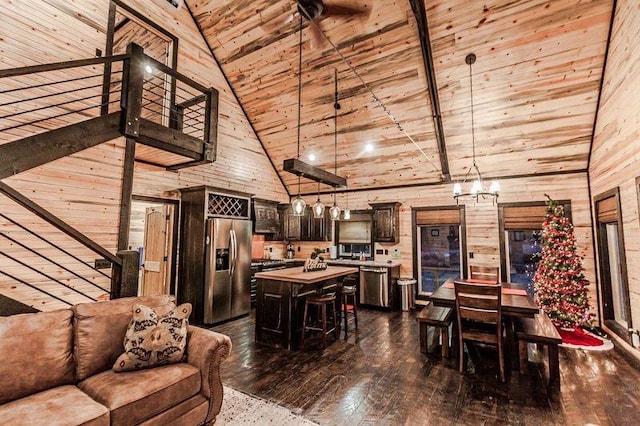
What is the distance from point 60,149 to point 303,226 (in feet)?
17.6

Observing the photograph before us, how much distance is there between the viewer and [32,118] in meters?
3.57

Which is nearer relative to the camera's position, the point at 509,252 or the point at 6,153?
the point at 6,153

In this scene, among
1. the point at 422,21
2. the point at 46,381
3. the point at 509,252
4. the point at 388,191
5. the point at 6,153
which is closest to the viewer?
the point at 46,381

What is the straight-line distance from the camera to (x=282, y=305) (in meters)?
4.23

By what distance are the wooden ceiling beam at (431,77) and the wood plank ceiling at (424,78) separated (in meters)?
0.20

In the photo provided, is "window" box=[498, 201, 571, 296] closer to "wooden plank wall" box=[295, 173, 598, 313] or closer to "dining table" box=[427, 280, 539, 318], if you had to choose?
"wooden plank wall" box=[295, 173, 598, 313]

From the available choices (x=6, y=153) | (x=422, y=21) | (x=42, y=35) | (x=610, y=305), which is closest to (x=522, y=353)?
(x=610, y=305)

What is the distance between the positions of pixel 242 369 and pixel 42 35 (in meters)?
4.76

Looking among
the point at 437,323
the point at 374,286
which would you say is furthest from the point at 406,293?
the point at 437,323

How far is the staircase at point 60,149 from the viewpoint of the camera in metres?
2.91

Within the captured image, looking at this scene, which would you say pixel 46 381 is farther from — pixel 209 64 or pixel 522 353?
pixel 209 64

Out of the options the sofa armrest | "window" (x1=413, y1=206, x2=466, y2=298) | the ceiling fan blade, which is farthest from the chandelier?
the sofa armrest

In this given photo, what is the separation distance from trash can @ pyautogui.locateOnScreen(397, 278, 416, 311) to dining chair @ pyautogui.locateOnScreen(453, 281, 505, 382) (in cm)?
292

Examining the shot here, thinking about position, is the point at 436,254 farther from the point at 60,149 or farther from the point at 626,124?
the point at 60,149
